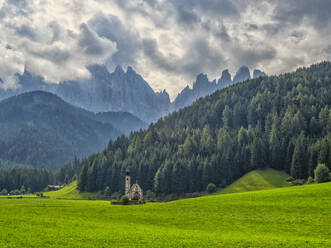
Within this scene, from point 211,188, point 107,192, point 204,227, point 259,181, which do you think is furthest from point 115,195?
point 204,227

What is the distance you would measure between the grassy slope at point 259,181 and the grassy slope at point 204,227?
58.6 meters

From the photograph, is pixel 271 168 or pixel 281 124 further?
pixel 281 124

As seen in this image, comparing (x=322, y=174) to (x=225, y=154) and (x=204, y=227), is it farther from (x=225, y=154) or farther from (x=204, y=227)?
(x=204, y=227)

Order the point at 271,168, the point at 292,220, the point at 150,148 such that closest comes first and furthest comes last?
the point at 292,220 < the point at 271,168 < the point at 150,148

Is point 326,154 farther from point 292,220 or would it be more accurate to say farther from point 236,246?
point 236,246

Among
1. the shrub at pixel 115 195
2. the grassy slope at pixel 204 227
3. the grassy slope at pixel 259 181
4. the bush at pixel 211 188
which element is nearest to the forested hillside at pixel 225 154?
the grassy slope at pixel 259 181

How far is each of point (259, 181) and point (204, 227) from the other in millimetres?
89106

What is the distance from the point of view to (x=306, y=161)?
123 metres

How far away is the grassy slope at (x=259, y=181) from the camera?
118375mm

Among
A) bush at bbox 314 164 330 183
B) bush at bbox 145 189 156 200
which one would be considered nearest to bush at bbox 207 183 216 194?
bush at bbox 145 189 156 200

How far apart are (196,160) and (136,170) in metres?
35.6

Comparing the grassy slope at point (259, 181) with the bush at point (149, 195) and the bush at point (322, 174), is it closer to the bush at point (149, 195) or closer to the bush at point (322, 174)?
the bush at point (322, 174)

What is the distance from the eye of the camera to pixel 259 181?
407 feet

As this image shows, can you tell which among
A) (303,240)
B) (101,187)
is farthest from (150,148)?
(303,240)
